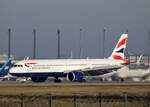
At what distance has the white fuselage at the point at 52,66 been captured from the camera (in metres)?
73.1

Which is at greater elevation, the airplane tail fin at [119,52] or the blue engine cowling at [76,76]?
the airplane tail fin at [119,52]

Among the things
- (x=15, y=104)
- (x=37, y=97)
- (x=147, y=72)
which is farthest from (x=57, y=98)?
(x=147, y=72)

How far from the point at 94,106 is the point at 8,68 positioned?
48.7m

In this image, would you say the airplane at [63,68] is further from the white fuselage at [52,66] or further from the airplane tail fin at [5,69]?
the airplane tail fin at [5,69]

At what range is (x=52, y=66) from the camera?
74688 mm

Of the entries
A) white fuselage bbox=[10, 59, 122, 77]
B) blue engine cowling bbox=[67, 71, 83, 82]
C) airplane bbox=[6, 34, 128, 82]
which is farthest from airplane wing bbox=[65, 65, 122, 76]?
blue engine cowling bbox=[67, 71, 83, 82]

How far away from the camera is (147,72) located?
68750 millimetres

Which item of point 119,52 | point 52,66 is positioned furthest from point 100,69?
point 52,66

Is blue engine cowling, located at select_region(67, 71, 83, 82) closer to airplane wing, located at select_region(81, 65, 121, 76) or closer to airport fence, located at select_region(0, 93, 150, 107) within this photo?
airplane wing, located at select_region(81, 65, 121, 76)

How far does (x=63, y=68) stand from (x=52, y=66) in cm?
207

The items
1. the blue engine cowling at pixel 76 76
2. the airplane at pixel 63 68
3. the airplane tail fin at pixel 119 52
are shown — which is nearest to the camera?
the airplane at pixel 63 68

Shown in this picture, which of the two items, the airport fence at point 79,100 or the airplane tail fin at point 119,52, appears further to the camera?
the airplane tail fin at point 119,52

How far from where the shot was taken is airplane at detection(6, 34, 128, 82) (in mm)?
73250

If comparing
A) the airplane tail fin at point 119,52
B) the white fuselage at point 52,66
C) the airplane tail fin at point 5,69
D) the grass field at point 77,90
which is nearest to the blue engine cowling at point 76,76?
the white fuselage at point 52,66
